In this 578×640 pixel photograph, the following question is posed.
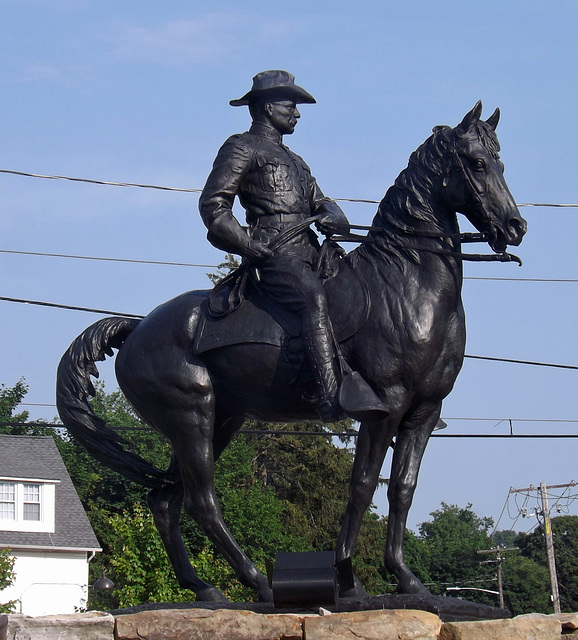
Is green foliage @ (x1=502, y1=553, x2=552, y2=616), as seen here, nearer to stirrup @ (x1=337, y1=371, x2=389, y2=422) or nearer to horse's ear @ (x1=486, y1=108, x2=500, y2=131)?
horse's ear @ (x1=486, y1=108, x2=500, y2=131)

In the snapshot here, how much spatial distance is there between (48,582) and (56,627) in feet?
92.0

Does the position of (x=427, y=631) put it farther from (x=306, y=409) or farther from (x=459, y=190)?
(x=459, y=190)

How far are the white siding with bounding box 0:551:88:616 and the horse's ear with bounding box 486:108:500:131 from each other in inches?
1041

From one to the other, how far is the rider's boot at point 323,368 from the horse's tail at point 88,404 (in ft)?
5.06

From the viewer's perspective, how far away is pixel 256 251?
7.26 meters

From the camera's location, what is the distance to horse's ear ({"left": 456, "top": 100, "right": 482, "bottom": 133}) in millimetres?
7029

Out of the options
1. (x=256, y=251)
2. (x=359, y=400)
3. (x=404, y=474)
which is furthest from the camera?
(x=256, y=251)

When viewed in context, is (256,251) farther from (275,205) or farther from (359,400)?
(359,400)

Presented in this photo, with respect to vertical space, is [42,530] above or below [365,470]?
above

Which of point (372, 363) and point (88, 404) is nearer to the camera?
point (372, 363)

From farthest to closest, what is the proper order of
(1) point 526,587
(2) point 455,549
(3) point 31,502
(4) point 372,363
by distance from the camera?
(2) point 455,549 → (1) point 526,587 → (3) point 31,502 → (4) point 372,363

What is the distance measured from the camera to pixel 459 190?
7012 mm

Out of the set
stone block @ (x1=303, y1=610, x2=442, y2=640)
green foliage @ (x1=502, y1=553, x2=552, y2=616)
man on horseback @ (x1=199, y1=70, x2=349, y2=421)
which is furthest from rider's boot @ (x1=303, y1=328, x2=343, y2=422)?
green foliage @ (x1=502, y1=553, x2=552, y2=616)

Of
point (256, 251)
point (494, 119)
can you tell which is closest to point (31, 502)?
point (256, 251)
